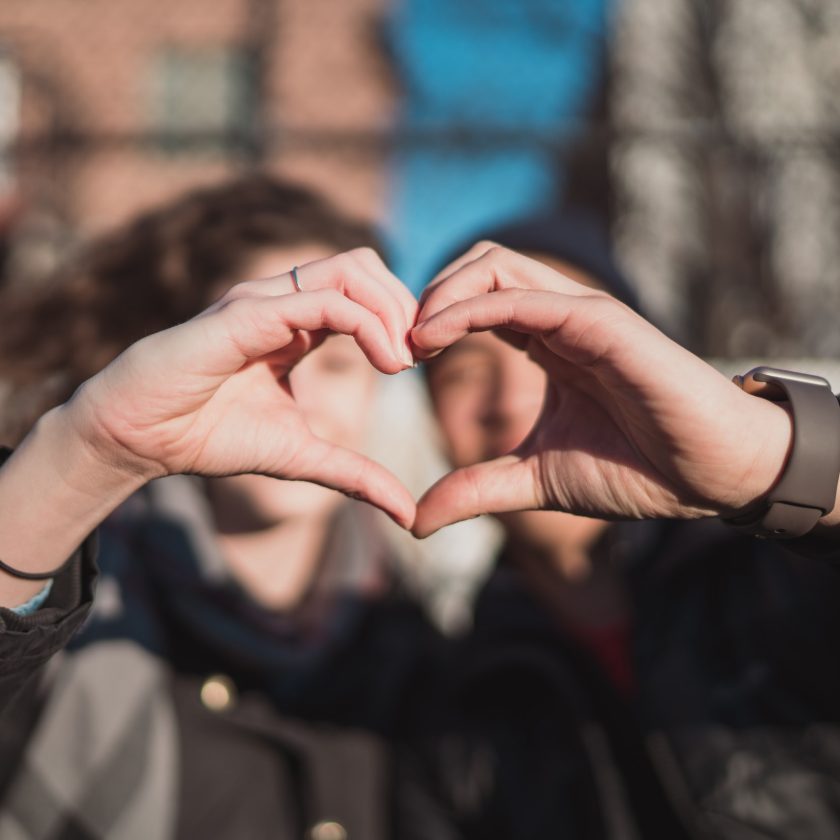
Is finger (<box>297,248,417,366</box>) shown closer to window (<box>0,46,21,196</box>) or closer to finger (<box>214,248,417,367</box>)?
finger (<box>214,248,417,367</box>)

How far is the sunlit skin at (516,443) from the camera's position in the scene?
164 centimetres

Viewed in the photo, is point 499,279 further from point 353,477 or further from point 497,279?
point 353,477

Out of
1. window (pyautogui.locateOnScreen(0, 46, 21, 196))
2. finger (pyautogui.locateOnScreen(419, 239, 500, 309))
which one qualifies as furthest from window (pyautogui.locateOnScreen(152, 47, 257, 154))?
finger (pyautogui.locateOnScreen(419, 239, 500, 309))

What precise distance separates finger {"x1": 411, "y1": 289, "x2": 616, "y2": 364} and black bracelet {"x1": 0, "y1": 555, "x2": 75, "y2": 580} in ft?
1.79

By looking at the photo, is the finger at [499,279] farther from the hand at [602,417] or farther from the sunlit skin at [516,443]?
the sunlit skin at [516,443]

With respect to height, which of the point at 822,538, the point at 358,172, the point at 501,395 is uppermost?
the point at 822,538

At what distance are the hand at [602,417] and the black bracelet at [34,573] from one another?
467 mm

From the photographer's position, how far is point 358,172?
781 cm

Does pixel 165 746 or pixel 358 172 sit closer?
pixel 165 746

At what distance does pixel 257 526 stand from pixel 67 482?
936 mm

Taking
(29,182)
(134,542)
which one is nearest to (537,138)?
(134,542)

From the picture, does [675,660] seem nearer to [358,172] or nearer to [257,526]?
[257,526]

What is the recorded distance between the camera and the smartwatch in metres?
0.94

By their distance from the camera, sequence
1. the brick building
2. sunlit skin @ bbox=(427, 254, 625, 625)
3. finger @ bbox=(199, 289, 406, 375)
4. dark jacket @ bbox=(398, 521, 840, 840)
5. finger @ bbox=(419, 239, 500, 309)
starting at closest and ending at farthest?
finger @ bbox=(199, 289, 406, 375), finger @ bbox=(419, 239, 500, 309), dark jacket @ bbox=(398, 521, 840, 840), sunlit skin @ bbox=(427, 254, 625, 625), the brick building
